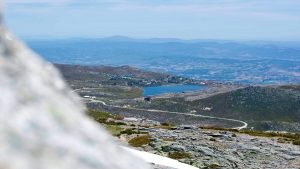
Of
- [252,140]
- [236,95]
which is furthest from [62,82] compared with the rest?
[236,95]

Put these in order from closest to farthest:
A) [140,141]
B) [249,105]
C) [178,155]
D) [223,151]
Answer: [178,155]
[223,151]
[140,141]
[249,105]

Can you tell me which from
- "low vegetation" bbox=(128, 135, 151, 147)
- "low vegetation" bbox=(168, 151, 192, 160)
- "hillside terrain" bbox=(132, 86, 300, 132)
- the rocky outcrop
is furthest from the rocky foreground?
"hillside terrain" bbox=(132, 86, 300, 132)

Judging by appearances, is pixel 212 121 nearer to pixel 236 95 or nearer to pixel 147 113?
pixel 147 113

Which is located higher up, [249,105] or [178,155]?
[178,155]

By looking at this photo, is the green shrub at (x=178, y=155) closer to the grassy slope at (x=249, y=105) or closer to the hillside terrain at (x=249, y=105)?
the hillside terrain at (x=249, y=105)

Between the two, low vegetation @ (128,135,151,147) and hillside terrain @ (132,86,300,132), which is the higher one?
low vegetation @ (128,135,151,147)

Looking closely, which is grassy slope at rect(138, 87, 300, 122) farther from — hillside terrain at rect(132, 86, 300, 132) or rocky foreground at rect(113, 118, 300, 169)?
rocky foreground at rect(113, 118, 300, 169)

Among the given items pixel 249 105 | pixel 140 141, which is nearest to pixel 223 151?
pixel 140 141

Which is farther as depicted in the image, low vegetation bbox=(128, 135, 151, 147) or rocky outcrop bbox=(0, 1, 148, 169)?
low vegetation bbox=(128, 135, 151, 147)

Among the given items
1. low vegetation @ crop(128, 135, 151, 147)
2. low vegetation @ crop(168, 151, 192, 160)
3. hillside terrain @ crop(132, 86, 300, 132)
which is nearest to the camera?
low vegetation @ crop(168, 151, 192, 160)

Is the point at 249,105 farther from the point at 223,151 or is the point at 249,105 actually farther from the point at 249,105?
the point at 223,151

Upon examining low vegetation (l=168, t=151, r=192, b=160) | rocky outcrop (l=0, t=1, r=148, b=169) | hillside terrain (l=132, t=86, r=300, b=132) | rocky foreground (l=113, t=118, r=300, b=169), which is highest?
rocky outcrop (l=0, t=1, r=148, b=169)
